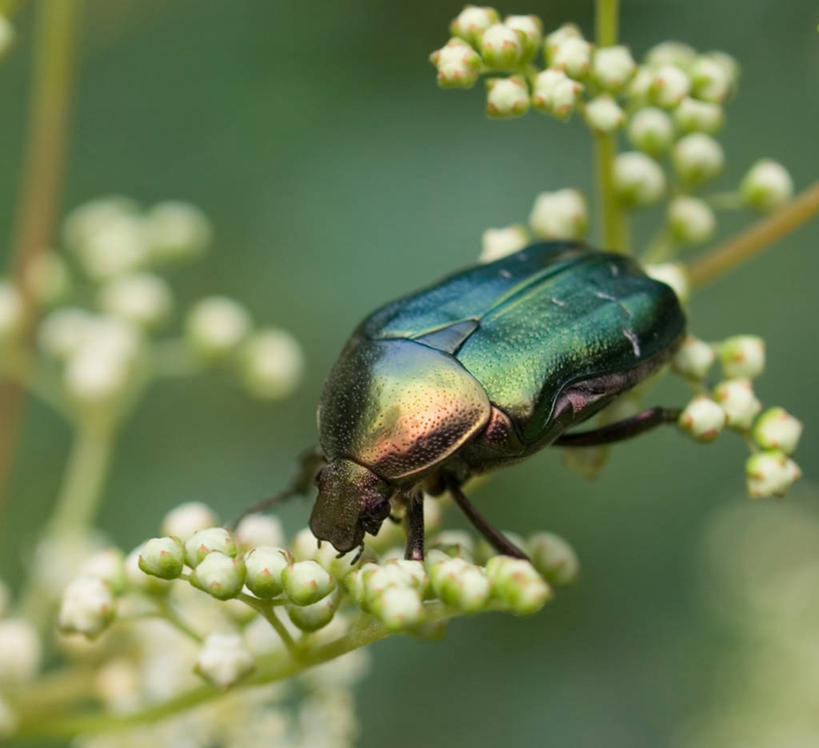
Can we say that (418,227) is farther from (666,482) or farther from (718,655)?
(718,655)

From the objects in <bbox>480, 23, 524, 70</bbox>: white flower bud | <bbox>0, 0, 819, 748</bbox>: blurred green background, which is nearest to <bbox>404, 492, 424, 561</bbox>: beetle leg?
<bbox>480, 23, 524, 70</bbox>: white flower bud

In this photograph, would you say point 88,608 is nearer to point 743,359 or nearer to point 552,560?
point 552,560

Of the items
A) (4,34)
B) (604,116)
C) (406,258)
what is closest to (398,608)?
(604,116)

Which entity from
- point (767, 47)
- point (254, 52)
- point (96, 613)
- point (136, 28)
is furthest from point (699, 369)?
point (136, 28)

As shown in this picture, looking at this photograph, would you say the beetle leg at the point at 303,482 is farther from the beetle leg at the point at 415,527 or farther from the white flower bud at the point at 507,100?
the white flower bud at the point at 507,100

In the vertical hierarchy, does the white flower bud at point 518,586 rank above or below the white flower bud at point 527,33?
below

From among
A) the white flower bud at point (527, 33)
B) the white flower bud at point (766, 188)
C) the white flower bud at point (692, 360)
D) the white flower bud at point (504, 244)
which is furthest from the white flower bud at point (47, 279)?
the white flower bud at point (766, 188)

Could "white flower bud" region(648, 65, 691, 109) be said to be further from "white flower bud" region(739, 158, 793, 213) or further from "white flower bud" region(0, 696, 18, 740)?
"white flower bud" region(0, 696, 18, 740)
